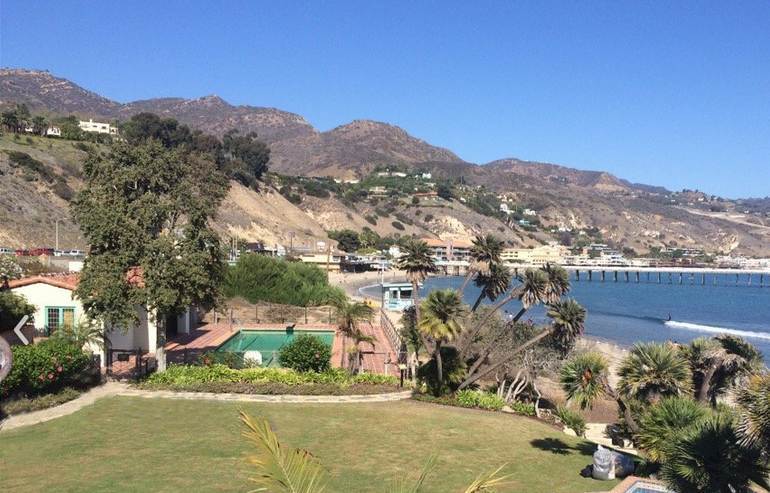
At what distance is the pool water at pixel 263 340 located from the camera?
30.9m

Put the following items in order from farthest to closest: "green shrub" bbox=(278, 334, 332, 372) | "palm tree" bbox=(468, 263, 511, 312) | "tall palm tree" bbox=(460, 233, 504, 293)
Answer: "palm tree" bbox=(468, 263, 511, 312) < "tall palm tree" bbox=(460, 233, 504, 293) < "green shrub" bbox=(278, 334, 332, 372)

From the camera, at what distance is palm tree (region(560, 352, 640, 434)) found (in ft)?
46.8

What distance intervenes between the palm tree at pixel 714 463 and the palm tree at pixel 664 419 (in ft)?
6.72

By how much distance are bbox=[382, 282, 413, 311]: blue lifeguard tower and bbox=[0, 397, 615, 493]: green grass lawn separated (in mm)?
33585

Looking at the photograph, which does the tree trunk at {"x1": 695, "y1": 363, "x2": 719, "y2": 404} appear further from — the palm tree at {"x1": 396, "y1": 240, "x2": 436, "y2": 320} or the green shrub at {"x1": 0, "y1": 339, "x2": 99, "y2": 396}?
the green shrub at {"x1": 0, "y1": 339, "x2": 99, "y2": 396}

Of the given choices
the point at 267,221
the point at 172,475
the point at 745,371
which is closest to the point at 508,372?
the point at 745,371

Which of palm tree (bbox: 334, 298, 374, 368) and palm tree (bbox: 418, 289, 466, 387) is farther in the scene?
palm tree (bbox: 334, 298, 374, 368)

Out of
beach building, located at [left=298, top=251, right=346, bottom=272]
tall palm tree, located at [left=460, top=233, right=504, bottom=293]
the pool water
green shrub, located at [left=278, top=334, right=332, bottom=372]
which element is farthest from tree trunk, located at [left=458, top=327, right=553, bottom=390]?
beach building, located at [left=298, top=251, right=346, bottom=272]

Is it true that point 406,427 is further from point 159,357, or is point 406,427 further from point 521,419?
point 159,357

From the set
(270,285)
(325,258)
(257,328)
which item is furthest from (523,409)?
(325,258)

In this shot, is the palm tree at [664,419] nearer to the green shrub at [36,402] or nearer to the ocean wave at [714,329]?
the green shrub at [36,402]

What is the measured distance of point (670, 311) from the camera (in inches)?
3366

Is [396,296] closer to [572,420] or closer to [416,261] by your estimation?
[416,261]

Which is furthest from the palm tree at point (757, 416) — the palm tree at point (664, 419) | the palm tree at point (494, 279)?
the palm tree at point (494, 279)
